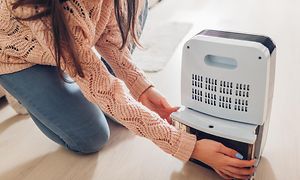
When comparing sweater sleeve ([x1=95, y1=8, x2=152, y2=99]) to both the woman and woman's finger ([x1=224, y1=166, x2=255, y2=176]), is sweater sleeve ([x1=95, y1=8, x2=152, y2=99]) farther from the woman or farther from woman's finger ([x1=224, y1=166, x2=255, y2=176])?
woman's finger ([x1=224, y1=166, x2=255, y2=176])

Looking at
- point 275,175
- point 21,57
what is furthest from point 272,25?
point 21,57

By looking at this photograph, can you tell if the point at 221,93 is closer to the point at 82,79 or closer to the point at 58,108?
the point at 82,79

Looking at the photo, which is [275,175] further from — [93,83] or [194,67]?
[93,83]

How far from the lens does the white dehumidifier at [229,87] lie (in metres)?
0.84

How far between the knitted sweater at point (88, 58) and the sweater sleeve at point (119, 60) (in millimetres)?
150

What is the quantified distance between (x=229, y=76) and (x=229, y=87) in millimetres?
28

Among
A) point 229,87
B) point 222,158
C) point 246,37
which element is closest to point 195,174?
point 222,158

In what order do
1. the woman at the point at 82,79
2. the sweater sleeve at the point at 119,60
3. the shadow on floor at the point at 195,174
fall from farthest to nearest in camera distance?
the sweater sleeve at the point at 119,60 < the shadow on floor at the point at 195,174 < the woman at the point at 82,79

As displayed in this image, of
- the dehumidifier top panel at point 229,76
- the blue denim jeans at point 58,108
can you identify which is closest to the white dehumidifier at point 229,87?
the dehumidifier top panel at point 229,76

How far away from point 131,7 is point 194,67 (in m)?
0.22

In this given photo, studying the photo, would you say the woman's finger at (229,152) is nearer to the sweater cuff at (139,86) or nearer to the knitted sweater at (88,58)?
the knitted sweater at (88,58)

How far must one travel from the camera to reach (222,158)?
0.88 m

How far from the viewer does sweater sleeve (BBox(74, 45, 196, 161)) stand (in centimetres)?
88

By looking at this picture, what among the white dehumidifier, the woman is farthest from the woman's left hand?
the white dehumidifier
